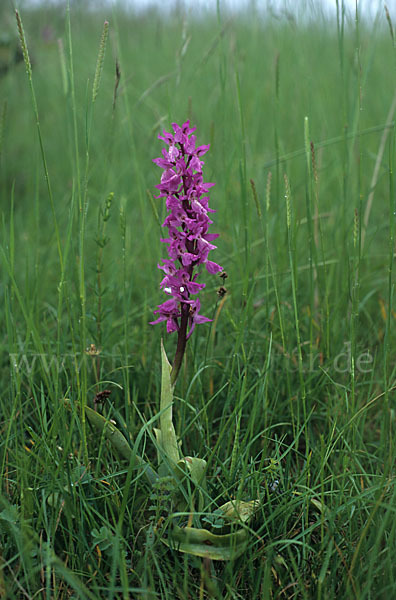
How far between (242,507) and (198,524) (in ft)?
0.33

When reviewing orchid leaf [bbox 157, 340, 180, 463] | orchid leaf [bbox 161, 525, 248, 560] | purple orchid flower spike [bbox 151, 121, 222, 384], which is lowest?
orchid leaf [bbox 161, 525, 248, 560]

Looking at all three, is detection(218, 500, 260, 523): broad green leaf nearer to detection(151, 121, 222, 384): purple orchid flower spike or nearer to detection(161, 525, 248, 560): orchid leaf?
detection(161, 525, 248, 560): orchid leaf

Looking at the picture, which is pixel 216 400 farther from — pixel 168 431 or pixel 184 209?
pixel 184 209

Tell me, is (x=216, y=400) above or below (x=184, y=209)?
below

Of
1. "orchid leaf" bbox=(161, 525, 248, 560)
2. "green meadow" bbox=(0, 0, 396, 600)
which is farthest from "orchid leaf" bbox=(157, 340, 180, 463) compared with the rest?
"orchid leaf" bbox=(161, 525, 248, 560)

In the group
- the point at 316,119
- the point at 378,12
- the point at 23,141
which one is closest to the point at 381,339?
the point at 378,12

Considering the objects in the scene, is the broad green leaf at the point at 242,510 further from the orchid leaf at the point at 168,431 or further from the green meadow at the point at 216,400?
the orchid leaf at the point at 168,431

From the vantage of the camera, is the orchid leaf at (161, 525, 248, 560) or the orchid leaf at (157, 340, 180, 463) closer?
the orchid leaf at (161, 525, 248, 560)

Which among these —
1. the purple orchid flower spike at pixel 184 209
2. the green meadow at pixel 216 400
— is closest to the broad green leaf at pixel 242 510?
the green meadow at pixel 216 400

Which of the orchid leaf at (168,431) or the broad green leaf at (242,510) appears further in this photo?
the orchid leaf at (168,431)

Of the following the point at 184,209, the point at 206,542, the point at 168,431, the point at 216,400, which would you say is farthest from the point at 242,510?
the point at 184,209

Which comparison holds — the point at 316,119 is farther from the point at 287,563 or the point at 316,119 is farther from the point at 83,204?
the point at 287,563

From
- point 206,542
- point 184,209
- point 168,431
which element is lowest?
point 206,542

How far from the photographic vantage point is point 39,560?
1068 mm
